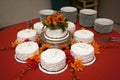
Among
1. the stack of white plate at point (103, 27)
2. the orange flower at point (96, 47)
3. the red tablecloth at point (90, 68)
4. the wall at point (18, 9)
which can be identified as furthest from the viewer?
the wall at point (18, 9)

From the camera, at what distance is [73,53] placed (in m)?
1.41

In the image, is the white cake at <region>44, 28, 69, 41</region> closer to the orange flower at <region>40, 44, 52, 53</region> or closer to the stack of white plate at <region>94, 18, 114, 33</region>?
the orange flower at <region>40, 44, 52, 53</region>

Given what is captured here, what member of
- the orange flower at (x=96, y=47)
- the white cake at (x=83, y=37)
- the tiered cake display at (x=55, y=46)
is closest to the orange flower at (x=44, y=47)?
the tiered cake display at (x=55, y=46)

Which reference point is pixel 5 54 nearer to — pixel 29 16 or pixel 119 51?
pixel 119 51

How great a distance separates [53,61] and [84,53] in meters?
0.25

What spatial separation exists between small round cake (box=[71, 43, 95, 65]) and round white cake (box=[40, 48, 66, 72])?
104 millimetres

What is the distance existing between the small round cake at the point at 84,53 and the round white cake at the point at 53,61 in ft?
0.34

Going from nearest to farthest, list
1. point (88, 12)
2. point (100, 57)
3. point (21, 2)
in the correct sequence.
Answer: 1. point (100, 57)
2. point (88, 12)
3. point (21, 2)

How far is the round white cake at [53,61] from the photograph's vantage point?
4.23ft

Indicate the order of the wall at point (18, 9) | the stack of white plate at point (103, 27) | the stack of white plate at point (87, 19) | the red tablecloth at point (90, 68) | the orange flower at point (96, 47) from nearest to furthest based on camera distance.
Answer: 1. the red tablecloth at point (90, 68)
2. the orange flower at point (96, 47)
3. the stack of white plate at point (103, 27)
4. the stack of white plate at point (87, 19)
5. the wall at point (18, 9)

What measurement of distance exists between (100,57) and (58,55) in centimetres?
37

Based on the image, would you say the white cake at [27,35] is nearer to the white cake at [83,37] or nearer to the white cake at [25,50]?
the white cake at [25,50]

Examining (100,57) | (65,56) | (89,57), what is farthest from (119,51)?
(65,56)

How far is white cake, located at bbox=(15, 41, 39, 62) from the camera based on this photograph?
1.42 metres
